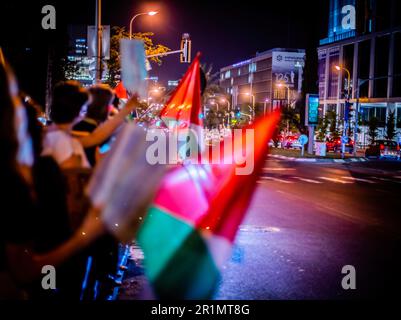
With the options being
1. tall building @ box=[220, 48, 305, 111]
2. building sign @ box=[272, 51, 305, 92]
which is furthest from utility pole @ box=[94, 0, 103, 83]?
building sign @ box=[272, 51, 305, 92]

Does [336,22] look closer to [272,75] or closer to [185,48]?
[272,75]

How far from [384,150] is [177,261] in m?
44.6

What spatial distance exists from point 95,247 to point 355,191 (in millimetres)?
14189

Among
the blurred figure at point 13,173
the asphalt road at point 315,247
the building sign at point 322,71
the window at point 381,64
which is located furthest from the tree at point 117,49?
the building sign at point 322,71

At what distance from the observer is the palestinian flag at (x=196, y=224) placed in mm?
2309

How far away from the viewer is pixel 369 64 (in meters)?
71.4

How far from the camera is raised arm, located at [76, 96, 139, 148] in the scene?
371cm

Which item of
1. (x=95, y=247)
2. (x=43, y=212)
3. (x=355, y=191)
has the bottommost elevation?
(x=355, y=191)

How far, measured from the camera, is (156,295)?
2.38m

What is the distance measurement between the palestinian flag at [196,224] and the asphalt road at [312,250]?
3.27 meters

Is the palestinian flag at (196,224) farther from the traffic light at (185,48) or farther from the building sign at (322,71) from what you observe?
the building sign at (322,71)

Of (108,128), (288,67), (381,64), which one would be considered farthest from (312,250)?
(288,67)
